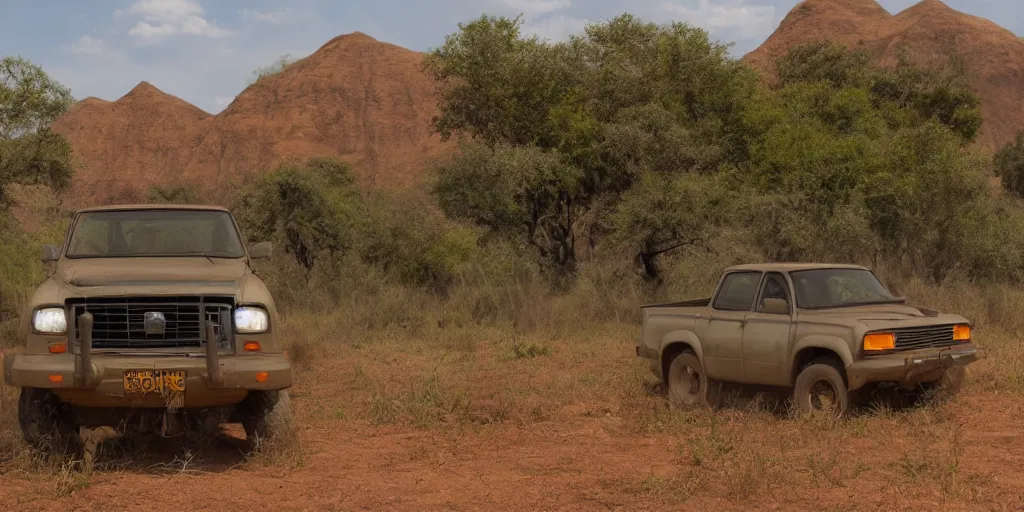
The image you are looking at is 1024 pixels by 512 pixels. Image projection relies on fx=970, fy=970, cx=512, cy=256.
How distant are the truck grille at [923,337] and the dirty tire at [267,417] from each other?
529 cm

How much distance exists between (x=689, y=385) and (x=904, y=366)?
2561 millimetres

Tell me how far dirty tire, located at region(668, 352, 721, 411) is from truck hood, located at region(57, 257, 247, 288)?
15.5ft

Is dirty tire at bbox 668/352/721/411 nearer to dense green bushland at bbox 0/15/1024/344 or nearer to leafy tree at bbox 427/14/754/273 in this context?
dense green bushland at bbox 0/15/1024/344

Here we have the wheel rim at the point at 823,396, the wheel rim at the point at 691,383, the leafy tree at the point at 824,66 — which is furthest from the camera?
the leafy tree at the point at 824,66

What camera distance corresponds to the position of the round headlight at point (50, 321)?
6809mm

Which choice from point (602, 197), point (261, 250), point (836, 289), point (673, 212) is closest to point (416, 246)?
point (602, 197)

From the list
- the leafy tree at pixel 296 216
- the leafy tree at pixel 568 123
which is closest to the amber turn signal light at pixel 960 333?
the leafy tree at pixel 568 123

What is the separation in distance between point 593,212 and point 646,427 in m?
13.0

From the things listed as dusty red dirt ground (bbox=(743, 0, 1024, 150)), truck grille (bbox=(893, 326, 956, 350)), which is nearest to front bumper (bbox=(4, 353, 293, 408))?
truck grille (bbox=(893, 326, 956, 350))

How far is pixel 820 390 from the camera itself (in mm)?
9000

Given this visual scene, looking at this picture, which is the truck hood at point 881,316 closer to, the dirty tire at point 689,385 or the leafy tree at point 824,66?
the dirty tire at point 689,385

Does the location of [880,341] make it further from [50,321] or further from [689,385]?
[50,321]

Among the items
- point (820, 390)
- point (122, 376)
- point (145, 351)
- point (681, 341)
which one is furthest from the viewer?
point (681, 341)

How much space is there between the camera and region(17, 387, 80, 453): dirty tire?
718 centimetres
